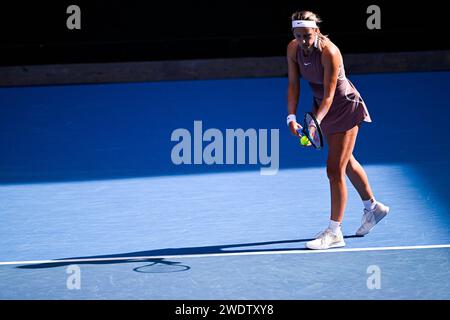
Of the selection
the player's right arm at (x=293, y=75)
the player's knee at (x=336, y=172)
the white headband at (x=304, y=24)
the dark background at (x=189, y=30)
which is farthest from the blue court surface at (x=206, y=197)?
the white headband at (x=304, y=24)

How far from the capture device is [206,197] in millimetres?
8156

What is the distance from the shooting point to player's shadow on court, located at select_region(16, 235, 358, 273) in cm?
Result: 628

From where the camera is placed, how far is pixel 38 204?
814 centimetres

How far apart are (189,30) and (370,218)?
729 centimetres

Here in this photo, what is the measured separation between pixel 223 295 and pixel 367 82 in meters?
7.60

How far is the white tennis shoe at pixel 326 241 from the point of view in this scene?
258 inches

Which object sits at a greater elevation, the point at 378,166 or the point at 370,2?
the point at 370,2

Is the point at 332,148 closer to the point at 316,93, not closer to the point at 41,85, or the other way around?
the point at 316,93

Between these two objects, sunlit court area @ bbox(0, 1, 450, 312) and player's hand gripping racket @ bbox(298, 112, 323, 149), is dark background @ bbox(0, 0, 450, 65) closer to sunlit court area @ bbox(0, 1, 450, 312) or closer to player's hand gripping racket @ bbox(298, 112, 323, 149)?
sunlit court area @ bbox(0, 1, 450, 312)

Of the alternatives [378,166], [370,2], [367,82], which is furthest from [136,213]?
[370,2]

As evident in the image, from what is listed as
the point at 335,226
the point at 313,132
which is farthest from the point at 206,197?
the point at 313,132

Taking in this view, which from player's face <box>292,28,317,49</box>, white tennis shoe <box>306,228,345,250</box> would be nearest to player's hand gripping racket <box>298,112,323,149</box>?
player's face <box>292,28,317,49</box>

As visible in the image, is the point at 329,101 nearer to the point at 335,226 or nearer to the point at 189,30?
the point at 335,226
